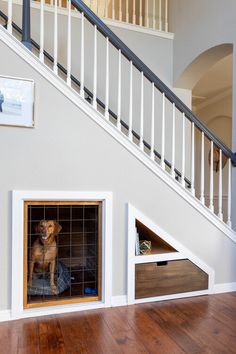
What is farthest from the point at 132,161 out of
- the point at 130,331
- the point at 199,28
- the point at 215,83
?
the point at 215,83

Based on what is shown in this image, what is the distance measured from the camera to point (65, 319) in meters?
2.10

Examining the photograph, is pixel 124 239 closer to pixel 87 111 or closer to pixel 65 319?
pixel 65 319

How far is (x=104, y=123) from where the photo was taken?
2.35 m

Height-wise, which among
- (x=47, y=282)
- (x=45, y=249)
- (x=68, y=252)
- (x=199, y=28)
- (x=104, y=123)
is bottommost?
(x=47, y=282)

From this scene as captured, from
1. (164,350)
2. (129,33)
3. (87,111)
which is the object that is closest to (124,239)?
(164,350)

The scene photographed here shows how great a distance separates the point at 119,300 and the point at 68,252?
0.66 m

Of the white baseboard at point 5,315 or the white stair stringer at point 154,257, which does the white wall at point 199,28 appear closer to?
the white stair stringer at point 154,257

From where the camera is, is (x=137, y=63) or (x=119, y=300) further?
(x=137, y=63)

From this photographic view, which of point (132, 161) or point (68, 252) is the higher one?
point (132, 161)

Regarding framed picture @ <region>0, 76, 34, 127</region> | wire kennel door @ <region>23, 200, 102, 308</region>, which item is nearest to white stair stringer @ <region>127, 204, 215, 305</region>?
wire kennel door @ <region>23, 200, 102, 308</region>

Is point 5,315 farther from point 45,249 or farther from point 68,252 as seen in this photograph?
point 68,252

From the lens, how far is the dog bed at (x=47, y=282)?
232 centimetres

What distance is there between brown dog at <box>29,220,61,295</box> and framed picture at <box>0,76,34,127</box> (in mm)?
797

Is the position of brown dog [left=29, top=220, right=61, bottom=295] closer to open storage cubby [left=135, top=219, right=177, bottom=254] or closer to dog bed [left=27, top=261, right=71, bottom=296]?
dog bed [left=27, top=261, right=71, bottom=296]
